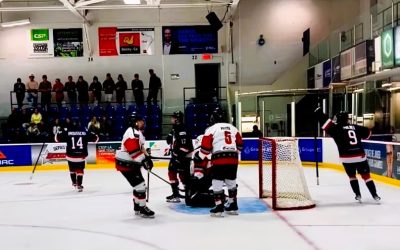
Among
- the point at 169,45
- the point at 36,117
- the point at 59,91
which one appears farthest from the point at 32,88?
the point at 169,45

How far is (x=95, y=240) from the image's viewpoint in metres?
4.93

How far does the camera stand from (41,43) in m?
17.3

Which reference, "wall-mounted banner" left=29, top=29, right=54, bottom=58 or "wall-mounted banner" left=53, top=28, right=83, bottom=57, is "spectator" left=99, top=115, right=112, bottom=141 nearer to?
"wall-mounted banner" left=53, top=28, right=83, bottom=57

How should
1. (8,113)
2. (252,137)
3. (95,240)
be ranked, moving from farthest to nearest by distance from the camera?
(8,113), (252,137), (95,240)

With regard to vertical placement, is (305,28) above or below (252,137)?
above

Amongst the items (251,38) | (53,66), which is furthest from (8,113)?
(251,38)

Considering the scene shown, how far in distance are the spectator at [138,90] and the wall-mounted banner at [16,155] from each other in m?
4.18

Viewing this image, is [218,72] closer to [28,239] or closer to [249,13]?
[249,13]

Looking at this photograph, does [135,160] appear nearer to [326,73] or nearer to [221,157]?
[221,157]

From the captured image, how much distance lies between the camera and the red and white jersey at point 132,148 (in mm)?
5785

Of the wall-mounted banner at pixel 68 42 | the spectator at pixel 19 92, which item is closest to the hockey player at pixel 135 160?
the spectator at pixel 19 92

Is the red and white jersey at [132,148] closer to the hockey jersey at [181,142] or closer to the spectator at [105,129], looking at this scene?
the hockey jersey at [181,142]

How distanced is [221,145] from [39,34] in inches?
529

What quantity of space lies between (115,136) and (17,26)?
19.5 ft
